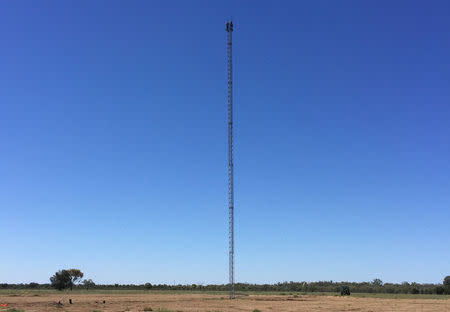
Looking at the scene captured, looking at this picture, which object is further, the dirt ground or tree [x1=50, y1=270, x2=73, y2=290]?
tree [x1=50, y1=270, x2=73, y2=290]

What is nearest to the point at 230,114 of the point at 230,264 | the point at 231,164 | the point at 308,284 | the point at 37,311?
the point at 231,164

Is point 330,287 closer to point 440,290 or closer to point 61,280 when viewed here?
point 440,290

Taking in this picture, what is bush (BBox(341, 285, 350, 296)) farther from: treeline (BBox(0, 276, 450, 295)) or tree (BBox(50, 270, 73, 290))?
tree (BBox(50, 270, 73, 290))

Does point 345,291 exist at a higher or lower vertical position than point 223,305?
higher

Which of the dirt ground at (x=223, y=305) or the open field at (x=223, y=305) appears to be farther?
the open field at (x=223, y=305)

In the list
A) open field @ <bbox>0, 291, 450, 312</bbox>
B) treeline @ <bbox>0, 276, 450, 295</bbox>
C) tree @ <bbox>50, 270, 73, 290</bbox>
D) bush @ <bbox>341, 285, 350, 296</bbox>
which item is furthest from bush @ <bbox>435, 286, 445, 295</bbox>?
tree @ <bbox>50, 270, 73, 290</bbox>

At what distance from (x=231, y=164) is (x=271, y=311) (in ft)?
86.6

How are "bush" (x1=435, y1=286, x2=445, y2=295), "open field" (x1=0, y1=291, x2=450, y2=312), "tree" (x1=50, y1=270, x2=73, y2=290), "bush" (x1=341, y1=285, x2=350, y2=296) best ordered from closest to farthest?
"open field" (x1=0, y1=291, x2=450, y2=312) → "bush" (x1=341, y1=285, x2=350, y2=296) → "bush" (x1=435, y1=286, x2=445, y2=295) → "tree" (x1=50, y1=270, x2=73, y2=290)

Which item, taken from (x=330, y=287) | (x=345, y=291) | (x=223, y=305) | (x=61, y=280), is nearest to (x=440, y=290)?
(x=345, y=291)

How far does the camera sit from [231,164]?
70.6m

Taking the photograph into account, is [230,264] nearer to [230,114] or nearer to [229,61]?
[230,114]

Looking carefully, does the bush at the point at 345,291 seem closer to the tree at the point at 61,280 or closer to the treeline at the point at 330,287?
the treeline at the point at 330,287

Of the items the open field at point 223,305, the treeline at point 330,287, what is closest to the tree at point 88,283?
the treeline at point 330,287

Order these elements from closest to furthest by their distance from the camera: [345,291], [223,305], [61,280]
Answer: [223,305], [345,291], [61,280]
